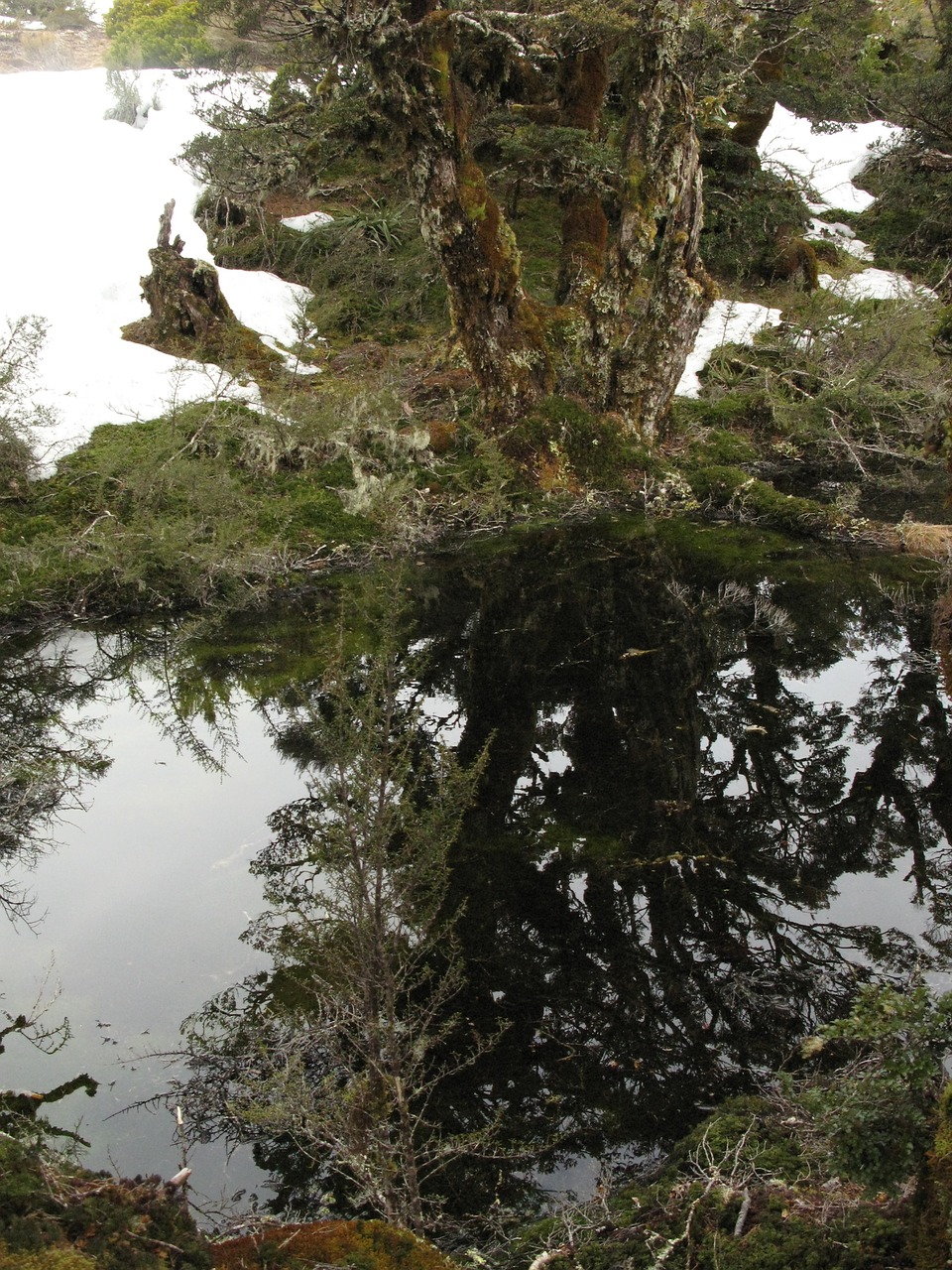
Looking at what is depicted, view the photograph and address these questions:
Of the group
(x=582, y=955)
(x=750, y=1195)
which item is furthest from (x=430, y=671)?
(x=750, y=1195)

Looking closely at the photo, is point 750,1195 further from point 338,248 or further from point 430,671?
point 338,248

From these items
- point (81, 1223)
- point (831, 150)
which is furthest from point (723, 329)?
point (81, 1223)

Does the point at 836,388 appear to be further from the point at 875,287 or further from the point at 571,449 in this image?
the point at 875,287

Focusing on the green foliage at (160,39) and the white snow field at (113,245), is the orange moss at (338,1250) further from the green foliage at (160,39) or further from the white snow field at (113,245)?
the green foliage at (160,39)

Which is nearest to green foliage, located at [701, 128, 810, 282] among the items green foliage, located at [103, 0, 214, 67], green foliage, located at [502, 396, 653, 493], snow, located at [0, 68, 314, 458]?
green foliage, located at [502, 396, 653, 493]

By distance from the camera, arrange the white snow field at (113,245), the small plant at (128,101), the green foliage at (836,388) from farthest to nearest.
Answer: the small plant at (128,101) < the white snow field at (113,245) < the green foliage at (836,388)

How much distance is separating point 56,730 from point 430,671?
312 cm

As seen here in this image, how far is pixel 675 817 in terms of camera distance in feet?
19.4

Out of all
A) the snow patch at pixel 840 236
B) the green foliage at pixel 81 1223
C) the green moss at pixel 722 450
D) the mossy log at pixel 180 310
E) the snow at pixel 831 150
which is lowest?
the green foliage at pixel 81 1223

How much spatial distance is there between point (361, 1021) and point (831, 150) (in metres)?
25.4

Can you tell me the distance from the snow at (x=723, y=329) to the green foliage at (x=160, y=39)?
2137 cm

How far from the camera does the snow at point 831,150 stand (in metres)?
21.9

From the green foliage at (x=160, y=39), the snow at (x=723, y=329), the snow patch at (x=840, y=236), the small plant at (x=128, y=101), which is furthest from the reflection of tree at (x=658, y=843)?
the green foliage at (x=160, y=39)

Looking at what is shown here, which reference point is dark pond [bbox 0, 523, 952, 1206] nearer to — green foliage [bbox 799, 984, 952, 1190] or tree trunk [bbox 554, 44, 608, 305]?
green foliage [bbox 799, 984, 952, 1190]
